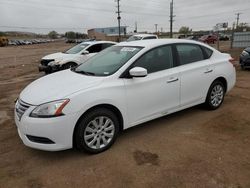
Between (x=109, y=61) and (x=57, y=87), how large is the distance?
3.81 ft

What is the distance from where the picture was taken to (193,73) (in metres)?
4.79

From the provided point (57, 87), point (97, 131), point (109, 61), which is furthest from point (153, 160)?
point (109, 61)

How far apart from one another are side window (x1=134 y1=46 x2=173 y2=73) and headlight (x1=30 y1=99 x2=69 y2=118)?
4.58 feet

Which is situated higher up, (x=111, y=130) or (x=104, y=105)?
(x=104, y=105)

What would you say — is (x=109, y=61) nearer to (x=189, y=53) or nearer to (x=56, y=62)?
(x=189, y=53)

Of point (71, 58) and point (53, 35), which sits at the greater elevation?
point (53, 35)

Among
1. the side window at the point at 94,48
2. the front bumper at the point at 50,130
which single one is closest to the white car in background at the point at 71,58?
the side window at the point at 94,48

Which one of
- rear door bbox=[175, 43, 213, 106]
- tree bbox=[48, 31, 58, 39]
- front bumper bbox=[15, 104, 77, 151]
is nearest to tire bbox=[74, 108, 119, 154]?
front bumper bbox=[15, 104, 77, 151]

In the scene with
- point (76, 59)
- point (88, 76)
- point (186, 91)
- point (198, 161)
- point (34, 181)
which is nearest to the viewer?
Answer: point (34, 181)

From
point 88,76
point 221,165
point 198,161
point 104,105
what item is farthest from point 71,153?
point 221,165

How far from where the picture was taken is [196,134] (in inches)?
169

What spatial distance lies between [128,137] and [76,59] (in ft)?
23.1

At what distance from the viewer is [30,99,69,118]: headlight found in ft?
10.8

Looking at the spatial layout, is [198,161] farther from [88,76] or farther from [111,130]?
[88,76]
